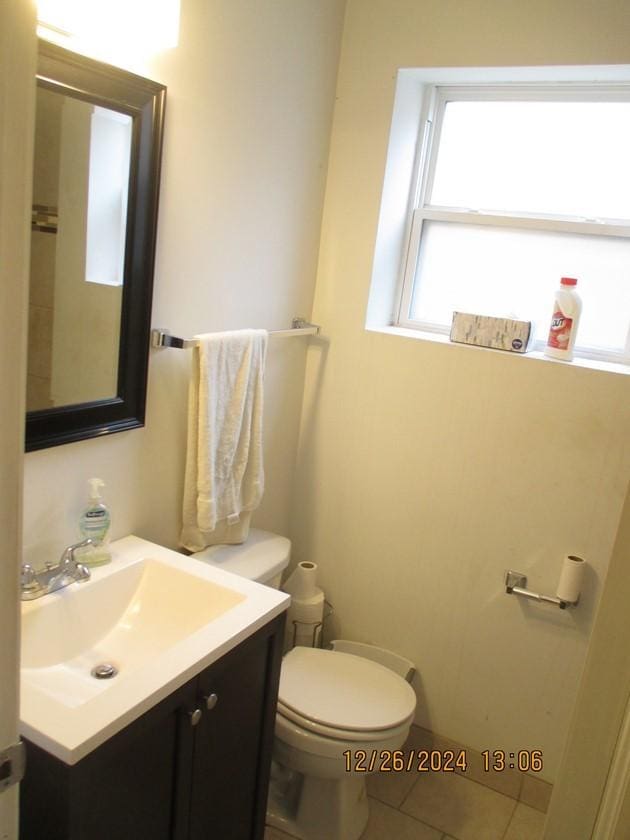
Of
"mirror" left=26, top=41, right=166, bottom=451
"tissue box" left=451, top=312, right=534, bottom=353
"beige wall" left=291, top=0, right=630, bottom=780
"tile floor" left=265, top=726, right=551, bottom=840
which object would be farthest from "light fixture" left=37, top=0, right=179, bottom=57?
"tile floor" left=265, top=726, right=551, bottom=840

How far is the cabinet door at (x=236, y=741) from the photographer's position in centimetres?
133

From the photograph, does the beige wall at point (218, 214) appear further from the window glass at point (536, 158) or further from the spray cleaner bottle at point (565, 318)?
the spray cleaner bottle at point (565, 318)

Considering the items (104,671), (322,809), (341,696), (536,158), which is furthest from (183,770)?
(536,158)

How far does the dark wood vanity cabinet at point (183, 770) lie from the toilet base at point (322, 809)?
10.4 inches

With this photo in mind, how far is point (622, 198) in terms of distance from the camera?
1952 millimetres

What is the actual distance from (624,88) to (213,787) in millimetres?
2054

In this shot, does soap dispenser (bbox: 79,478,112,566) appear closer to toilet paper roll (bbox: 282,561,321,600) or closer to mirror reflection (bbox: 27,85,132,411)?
mirror reflection (bbox: 27,85,132,411)

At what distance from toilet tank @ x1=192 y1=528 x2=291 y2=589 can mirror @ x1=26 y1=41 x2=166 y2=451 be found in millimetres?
492

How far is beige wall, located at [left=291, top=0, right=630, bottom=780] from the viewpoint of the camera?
1865 mm

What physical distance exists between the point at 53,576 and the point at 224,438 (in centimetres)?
57

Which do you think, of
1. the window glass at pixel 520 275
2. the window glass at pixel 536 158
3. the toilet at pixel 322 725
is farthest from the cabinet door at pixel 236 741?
the window glass at pixel 536 158

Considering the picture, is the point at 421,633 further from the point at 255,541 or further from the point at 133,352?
the point at 133,352

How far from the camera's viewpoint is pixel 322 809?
1849 mm

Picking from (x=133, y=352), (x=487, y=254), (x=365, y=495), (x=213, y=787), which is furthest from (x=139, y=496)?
(x=487, y=254)
